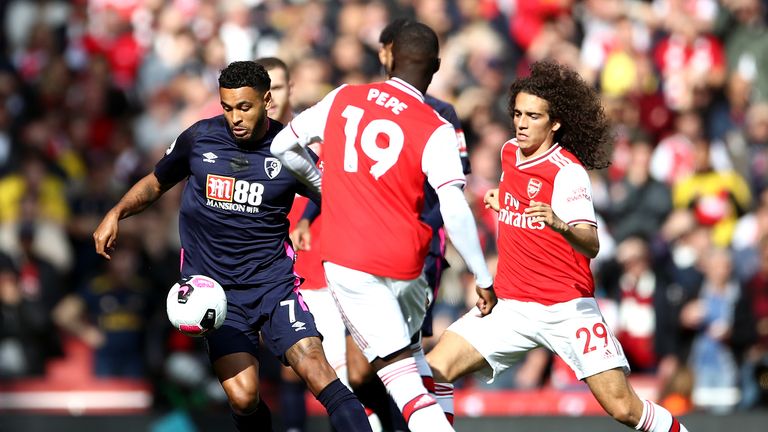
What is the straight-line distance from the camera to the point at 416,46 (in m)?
8.61

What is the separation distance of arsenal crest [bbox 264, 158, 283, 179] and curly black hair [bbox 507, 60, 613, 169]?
1617mm

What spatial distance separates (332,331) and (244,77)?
7.46 feet

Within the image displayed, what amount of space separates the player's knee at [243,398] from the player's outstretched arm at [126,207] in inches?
46.1

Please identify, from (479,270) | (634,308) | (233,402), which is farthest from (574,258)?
(634,308)

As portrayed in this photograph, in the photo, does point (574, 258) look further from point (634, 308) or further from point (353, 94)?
point (634, 308)

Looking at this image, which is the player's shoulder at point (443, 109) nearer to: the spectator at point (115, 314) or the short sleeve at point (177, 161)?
the short sleeve at point (177, 161)

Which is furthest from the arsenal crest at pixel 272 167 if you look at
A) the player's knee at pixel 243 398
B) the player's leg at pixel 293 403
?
the player's leg at pixel 293 403

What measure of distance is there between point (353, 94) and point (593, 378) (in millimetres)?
2330

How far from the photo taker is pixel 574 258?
28.7 feet

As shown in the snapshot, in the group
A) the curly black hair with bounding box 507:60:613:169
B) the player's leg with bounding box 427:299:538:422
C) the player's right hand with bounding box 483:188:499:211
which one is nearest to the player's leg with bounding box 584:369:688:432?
the player's leg with bounding box 427:299:538:422

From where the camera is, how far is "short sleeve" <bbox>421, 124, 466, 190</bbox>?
26.7ft

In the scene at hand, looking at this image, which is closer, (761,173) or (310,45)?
(761,173)

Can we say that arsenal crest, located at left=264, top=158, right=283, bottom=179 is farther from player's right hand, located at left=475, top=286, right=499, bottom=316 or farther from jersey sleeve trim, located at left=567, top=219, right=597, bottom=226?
jersey sleeve trim, located at left=567, top=219, right=597, bottom=226

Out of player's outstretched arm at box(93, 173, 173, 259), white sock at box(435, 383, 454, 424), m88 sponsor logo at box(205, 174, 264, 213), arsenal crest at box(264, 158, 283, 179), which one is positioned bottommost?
white sock at box(435, 383, 454, 424)
